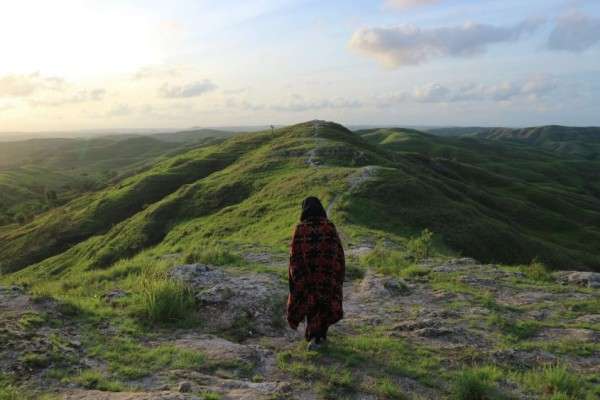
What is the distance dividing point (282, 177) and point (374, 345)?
42.8m

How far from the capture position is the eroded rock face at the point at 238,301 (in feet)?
37.9

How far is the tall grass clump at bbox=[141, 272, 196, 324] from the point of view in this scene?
1145cm

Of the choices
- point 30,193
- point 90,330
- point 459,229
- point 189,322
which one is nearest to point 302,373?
point 189,322

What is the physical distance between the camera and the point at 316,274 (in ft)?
32.5

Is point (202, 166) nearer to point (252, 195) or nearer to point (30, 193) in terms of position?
point (252, 195)

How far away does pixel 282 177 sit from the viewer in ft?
173

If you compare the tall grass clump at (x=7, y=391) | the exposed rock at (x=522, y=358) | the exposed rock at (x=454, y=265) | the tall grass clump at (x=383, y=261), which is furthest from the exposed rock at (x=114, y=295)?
the exposed rock at (x=454, y=265)

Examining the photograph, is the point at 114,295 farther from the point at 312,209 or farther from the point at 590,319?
the point at 590,319

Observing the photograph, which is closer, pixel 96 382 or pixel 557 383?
pixel 96 382

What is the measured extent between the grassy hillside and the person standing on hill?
15.7m

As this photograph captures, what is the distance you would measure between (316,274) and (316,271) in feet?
0.21

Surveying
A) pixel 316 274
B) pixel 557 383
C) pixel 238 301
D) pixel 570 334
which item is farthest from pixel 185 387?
pixel 570 334

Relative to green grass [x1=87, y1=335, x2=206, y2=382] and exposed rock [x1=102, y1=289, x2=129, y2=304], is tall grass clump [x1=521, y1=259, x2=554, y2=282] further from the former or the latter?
exposed rock [x1=102, y1=289, x2=129, y2=304]

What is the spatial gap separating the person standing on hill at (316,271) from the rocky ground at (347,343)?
692mm
